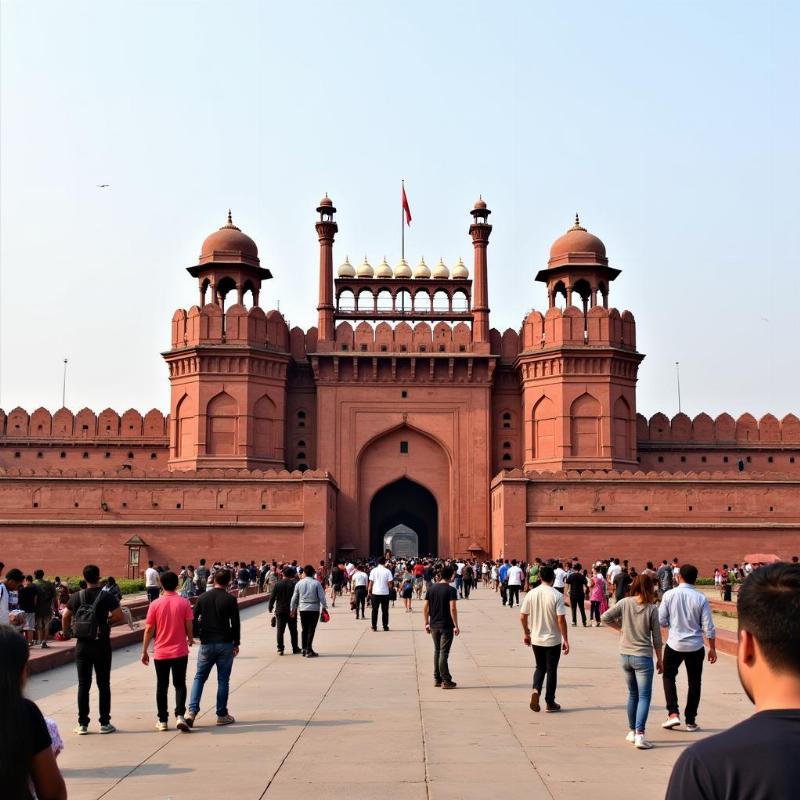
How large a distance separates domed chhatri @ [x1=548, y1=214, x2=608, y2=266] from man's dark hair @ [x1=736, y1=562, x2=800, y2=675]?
108 feet

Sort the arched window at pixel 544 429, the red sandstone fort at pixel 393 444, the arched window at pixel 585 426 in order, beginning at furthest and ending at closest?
the arched window at pixel 544 429 < the arched window at pixel 585 426 < the red sandstone fort at pixel 393 444

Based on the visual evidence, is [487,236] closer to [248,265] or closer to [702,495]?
[248,265]

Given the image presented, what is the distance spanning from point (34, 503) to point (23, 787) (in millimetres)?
29363

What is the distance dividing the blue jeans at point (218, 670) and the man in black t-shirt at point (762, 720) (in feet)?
18.6

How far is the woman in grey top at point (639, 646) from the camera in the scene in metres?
6.57

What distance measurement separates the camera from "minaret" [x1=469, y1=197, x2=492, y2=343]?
114 ft

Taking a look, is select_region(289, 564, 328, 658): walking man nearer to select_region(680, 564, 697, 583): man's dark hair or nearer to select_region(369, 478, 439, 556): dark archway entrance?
select_region(680, 564, 697, 583): man's dark hair

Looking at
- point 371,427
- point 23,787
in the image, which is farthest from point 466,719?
point 371,427

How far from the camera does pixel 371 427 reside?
3406 centimetres

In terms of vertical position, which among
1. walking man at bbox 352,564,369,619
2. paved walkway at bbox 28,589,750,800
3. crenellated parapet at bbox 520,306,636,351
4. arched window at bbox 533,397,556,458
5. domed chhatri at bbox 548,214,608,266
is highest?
domed chhatri at bbox 548,214,608,266

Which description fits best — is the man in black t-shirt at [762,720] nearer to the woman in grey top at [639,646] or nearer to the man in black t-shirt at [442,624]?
the woman in grey top at [639,646]

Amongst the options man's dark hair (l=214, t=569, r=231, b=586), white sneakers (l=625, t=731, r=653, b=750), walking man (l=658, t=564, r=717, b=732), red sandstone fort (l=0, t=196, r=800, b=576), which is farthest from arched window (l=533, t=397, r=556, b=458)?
white sneakers (l=625, t=731, r=653, b=750)

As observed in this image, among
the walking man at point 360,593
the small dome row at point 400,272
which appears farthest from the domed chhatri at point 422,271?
the walking man at point 360,593

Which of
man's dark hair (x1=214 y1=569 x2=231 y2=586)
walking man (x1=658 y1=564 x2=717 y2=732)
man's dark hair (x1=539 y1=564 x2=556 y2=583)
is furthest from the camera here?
man's dark hair (x1=539 y1=564 x2=556 y2=583)
